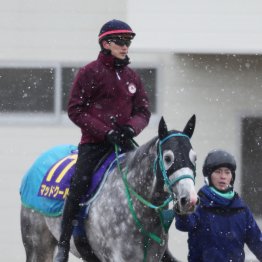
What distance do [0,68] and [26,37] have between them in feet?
1.72

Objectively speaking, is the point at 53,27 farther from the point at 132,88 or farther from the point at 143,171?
the point at 143,171

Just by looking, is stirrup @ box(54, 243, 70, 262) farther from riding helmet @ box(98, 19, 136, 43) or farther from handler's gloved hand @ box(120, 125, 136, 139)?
riding helmet @ box(98, 19, 136, 43)

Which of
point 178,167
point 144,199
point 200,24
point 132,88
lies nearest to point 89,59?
point 200,24

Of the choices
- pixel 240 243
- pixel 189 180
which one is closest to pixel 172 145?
pixel 189 180

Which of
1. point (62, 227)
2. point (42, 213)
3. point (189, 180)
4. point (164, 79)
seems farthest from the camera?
point (164, 79)

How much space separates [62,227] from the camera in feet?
27.9

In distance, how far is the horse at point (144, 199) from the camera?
23.7 feet

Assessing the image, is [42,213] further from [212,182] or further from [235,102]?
[235,102]

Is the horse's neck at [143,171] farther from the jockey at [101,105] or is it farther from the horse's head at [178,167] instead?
the jockey at [101,105]

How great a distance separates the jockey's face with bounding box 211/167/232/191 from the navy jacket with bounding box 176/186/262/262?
68mm

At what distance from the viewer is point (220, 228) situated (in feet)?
24.8

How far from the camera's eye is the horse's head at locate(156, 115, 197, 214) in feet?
23.1

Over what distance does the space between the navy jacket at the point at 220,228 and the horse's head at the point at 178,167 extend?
0.31m

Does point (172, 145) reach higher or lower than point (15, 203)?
higher
